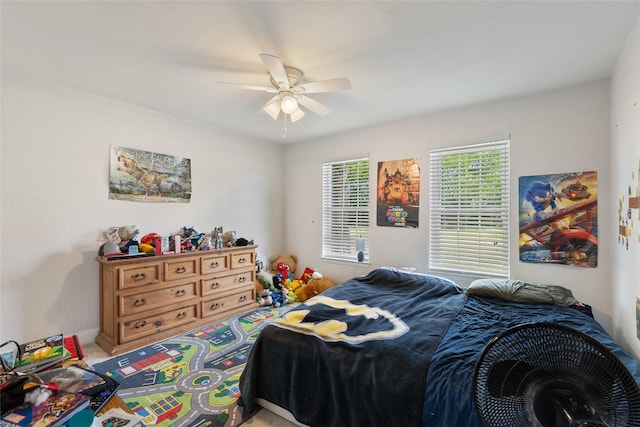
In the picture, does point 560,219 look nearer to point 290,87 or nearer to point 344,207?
point 344,207

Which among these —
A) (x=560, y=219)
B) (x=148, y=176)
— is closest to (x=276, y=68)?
(x=148, y=176)

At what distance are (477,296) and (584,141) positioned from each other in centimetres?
175

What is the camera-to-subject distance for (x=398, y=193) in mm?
3598

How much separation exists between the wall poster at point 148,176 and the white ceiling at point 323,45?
651mm

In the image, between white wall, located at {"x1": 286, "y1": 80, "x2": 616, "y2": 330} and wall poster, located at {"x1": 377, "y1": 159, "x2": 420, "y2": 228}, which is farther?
wall poster, located at {"x1": 377, "y1": 159, "x2": 420, "y2": 228}

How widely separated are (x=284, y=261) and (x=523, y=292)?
3258 millimetres

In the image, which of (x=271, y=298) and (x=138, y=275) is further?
(x=271, y=298)

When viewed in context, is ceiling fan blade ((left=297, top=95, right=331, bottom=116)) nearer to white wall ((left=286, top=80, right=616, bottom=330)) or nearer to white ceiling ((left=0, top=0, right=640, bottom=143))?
white ceiling ((left=0, top=0, right=640, bottom=143))

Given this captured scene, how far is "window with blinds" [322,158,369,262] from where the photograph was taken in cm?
400

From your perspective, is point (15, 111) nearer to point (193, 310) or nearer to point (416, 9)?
point (193, 310)

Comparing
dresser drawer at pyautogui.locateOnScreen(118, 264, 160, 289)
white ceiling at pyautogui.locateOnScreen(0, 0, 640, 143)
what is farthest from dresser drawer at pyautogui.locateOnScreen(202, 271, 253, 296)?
white ceiling at pyautogui.locateOnScreen(0, 0, 640, 143)

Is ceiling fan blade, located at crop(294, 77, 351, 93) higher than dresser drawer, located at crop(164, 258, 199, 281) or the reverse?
higher

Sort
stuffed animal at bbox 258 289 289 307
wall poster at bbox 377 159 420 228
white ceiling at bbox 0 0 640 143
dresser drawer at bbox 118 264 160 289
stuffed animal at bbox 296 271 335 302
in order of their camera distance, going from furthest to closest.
→ stuffed animal at bbox 296 271 335 302 → stuffed animal at bbox 258 289 289 307 → wall poster at bbox 377 159 420 228 → dresser drawer at bbox 118 264 160 289 → white ceiling at bbox 0 0 640 143

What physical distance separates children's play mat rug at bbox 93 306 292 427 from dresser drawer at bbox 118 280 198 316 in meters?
0.37
